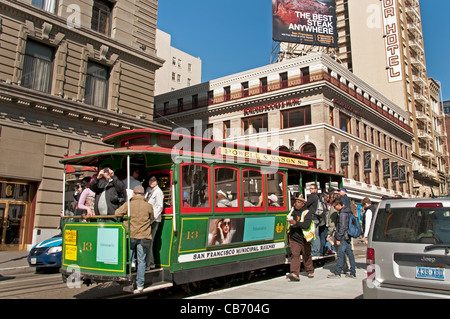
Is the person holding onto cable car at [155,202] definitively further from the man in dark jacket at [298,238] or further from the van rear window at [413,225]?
the van rear window at [413,225]

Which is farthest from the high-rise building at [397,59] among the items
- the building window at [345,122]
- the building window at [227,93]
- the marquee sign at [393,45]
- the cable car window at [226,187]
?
the cable car window at [226,187]

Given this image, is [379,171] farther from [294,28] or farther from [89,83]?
[89,83]

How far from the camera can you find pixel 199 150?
319 inches

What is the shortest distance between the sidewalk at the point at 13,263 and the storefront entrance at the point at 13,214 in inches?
36.3

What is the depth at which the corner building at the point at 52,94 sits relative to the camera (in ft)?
53.4

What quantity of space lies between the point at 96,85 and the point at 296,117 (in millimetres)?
20688

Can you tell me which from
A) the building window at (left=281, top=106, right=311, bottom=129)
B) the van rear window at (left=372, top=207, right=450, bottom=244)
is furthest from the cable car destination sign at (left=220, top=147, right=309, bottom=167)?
the building window at (left=281, top=106, right=311, bottom=129)

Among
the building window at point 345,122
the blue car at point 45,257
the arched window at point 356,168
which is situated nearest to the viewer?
the blue car at point 45,257

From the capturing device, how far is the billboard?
39.0m

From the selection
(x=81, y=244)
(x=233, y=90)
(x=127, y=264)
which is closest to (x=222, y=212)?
(x=127, y=264)

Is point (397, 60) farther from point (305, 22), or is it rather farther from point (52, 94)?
point (52, 94)

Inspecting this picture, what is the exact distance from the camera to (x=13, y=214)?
649 inches
